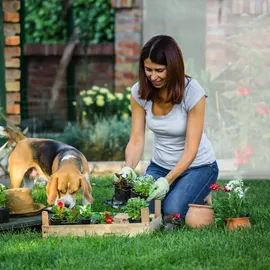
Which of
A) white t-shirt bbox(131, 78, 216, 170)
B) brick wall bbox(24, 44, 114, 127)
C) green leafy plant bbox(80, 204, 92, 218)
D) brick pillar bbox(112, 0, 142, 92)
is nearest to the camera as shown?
green leafy plant bbox(80, 204, 92, 218)

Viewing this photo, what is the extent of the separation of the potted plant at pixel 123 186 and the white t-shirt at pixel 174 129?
1.49 ft

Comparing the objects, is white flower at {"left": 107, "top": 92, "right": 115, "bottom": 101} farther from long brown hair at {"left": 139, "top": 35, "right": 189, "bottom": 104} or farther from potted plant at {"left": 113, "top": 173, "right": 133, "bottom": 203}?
potted plant at {"left": 113, "top": 173, "right": 133, "bottom": 203}

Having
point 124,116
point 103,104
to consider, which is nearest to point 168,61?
point 124,116

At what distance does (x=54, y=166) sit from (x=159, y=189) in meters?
1.05

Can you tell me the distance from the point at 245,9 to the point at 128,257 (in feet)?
12.7

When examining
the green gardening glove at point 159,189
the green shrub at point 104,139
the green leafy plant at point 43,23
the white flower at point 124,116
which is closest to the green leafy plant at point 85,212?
the green gardening glove at point 159,189

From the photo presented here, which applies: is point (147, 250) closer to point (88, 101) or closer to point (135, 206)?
point (135, 206)

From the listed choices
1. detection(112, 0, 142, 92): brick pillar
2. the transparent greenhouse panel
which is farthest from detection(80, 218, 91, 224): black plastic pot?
detection(112, 0, 142, 92): brick pillar

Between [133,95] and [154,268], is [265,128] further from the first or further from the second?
[154,268]

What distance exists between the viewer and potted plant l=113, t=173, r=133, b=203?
546cm

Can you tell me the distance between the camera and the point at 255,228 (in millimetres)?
5348

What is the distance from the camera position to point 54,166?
6.14 metres

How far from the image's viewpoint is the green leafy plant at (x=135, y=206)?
5.27 m

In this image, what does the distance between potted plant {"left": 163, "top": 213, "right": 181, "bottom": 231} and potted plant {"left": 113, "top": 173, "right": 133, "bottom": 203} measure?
0.86 ft
